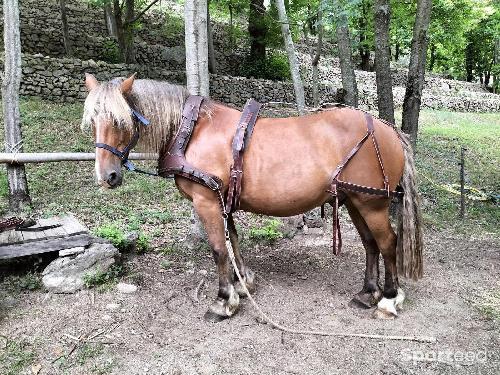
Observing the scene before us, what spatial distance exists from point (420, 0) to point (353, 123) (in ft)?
13.1

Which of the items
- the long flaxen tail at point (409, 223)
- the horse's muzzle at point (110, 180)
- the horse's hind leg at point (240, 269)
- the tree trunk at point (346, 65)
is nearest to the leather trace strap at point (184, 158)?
the horse's muzzle at point (110, 180)

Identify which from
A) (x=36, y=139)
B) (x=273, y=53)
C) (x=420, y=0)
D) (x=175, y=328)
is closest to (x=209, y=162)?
(x=175, y=328)

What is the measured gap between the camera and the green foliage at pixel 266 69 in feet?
53.9

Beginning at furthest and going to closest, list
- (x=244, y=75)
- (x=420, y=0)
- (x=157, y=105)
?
(x=244, y=75) < (x=420, y=0) < (x=157, y=105)

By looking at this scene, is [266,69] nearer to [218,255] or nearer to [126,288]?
[126,288]

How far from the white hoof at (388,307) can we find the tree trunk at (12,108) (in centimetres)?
546

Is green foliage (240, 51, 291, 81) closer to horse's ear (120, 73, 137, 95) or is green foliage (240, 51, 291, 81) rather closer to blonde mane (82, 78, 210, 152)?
blonde mane (82, 78, 210, 152)

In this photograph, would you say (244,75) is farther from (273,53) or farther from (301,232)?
(301,232)

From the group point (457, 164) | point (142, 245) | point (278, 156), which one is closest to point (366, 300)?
point (278, 156)

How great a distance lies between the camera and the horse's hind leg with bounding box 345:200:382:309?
153 inches

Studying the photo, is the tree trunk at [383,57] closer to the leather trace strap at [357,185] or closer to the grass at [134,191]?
the grass at [134,191]

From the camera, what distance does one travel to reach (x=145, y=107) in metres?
3.39

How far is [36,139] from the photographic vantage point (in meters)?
9.18

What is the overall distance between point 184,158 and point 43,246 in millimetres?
1962
